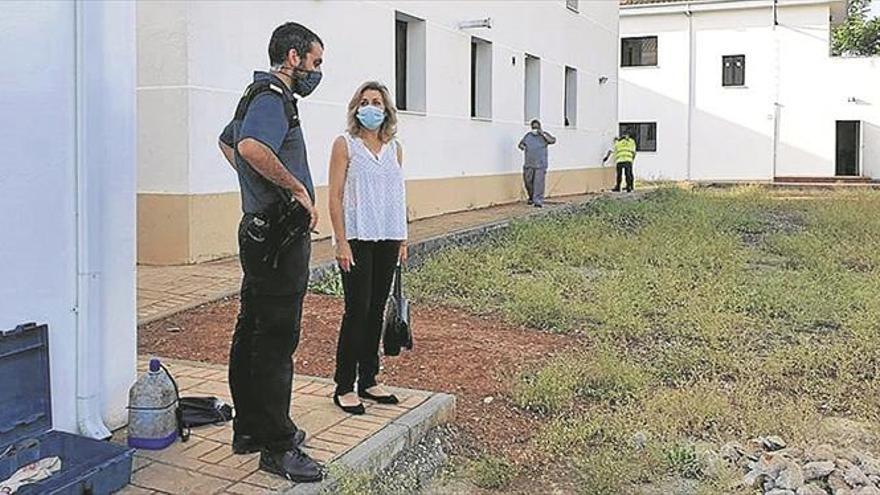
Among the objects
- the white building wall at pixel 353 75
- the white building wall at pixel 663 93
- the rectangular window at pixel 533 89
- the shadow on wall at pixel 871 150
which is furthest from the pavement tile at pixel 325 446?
the shadow on wall at pixel 871 150

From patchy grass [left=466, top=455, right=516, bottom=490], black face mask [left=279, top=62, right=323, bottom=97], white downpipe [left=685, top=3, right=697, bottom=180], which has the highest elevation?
white downpipe [left=685, top=3, right=697, bottom=180]

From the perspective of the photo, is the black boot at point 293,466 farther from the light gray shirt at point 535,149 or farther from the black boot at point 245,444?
the light gray shirt at point 535,149

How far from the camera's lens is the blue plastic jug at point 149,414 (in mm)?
3719

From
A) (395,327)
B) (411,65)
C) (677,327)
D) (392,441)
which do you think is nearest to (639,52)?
(411,65)

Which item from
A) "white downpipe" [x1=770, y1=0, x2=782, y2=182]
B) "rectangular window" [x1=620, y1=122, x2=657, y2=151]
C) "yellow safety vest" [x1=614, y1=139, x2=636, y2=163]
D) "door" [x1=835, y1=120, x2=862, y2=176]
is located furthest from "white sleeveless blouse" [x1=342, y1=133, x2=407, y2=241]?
"door" [x1=835, y1=120, x2=862, y2=176]

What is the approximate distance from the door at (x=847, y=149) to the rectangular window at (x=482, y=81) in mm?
19202

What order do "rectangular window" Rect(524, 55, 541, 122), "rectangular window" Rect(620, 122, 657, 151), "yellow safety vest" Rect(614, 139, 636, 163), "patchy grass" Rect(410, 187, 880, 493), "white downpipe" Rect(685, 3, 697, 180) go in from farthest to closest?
1. "rectangular window" Rect(620, 122, 657, 151)
2. "white downpipe" Rect(685, 3, 697, 180)
3. "yellow safety vest" Rect(614, 139, 636, 163)
4. "rectangular window" Rect(524, 55, 541, 122)
5. "patchy grass" Rect(410, 187, 880, 493)

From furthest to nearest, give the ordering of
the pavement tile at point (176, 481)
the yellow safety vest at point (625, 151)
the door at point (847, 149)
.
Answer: the door at point (847, 149)
the yellow safety vest at point (625, 151)
the pavement tile at point (176, 481)

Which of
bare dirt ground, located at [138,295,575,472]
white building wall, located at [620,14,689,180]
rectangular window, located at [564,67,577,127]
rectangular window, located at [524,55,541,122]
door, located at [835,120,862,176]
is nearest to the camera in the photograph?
bare dirt ground, located at [138,295,575,472]

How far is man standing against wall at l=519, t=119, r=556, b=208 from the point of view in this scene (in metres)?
16.4

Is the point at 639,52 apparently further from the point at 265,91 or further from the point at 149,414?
the point at 149,414

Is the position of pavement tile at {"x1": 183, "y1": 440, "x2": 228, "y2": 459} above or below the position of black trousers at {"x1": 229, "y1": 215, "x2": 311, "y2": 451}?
below

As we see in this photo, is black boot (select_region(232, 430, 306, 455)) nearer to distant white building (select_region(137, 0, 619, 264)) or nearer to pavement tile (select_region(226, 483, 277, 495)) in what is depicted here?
pavement tile (select_region(226, 483, 277, 495))

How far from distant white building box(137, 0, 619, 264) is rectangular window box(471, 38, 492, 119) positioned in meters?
0.02
